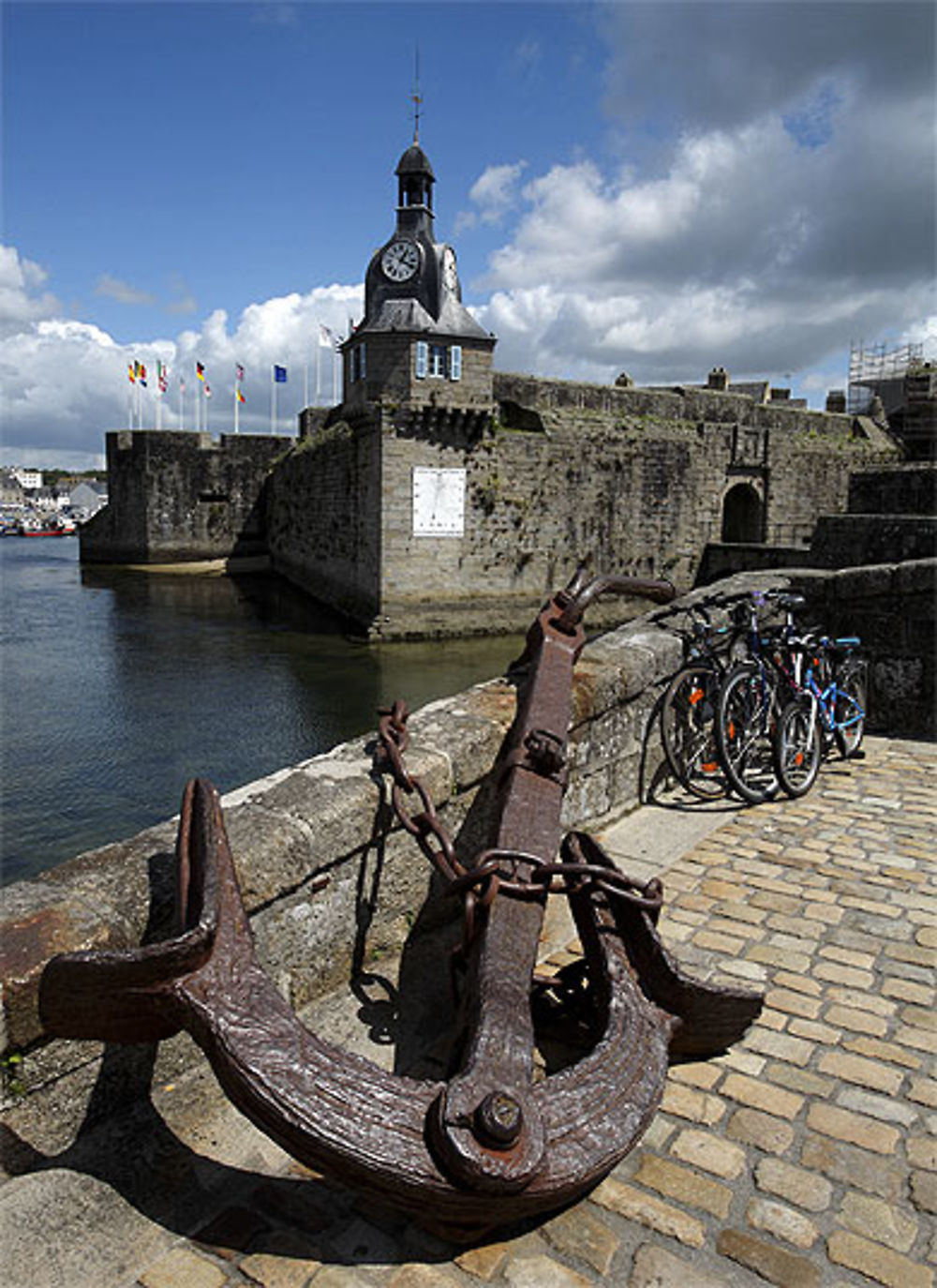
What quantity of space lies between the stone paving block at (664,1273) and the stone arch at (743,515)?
27.2m

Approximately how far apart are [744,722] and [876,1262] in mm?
3081

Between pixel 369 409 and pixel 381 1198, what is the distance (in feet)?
66.3

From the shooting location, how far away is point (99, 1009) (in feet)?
5.04

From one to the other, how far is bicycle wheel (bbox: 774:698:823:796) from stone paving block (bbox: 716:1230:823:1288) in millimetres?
3042

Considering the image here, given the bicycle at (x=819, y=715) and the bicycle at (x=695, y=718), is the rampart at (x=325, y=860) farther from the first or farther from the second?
the bicycle at (x=819, y=715)

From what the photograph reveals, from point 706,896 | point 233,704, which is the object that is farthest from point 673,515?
point 706,896

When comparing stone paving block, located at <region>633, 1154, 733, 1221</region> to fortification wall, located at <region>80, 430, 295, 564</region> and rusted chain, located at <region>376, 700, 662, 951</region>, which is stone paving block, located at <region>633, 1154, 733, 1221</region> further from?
fortification wall, located at <region>80, 430, 295, 564</region>

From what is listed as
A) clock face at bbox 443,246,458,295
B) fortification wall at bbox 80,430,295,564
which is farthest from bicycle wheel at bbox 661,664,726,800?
fortification wall at bbox 80,430,295,564

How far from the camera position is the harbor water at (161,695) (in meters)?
10.4

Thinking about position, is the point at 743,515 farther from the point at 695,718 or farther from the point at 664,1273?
the point at 664,1273

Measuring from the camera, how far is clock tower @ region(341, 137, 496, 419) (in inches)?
803

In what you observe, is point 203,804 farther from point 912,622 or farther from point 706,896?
point 912,622

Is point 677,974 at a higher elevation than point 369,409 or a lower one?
lower

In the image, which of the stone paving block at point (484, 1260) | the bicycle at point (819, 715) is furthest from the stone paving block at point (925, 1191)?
the bicycle at point (819, 715)
